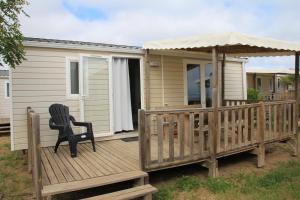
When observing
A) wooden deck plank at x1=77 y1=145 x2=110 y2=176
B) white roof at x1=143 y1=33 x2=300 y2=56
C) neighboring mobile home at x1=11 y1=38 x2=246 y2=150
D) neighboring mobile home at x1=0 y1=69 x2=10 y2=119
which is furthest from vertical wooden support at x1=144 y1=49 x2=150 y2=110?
neighboring mobile home at x1=0 y1=69 x2=10 y2=119

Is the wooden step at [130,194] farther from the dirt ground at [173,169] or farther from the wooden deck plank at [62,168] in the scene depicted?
the dirt ground at [173,169]

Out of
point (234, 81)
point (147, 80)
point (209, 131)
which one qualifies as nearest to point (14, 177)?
point (147, 80)

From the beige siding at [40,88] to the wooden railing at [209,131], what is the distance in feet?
7.12

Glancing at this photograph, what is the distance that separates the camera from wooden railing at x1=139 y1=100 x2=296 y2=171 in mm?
4363

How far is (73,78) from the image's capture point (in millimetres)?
6242

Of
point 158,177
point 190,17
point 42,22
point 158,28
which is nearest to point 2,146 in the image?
point 158,177

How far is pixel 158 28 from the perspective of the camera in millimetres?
22969

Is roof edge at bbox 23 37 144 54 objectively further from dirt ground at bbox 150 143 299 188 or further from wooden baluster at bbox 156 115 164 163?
dirt ground at bbox 150 143 299 188

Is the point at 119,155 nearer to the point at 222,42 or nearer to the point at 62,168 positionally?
the point at 62,168

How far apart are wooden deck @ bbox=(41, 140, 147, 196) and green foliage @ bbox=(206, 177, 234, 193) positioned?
1.20 meters

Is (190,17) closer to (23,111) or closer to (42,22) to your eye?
(42,22)

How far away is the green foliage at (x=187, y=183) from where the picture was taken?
4566mm

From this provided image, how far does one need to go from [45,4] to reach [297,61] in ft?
41.6

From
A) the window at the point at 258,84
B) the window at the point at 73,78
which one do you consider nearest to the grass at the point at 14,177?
the window at the point at 73,78
